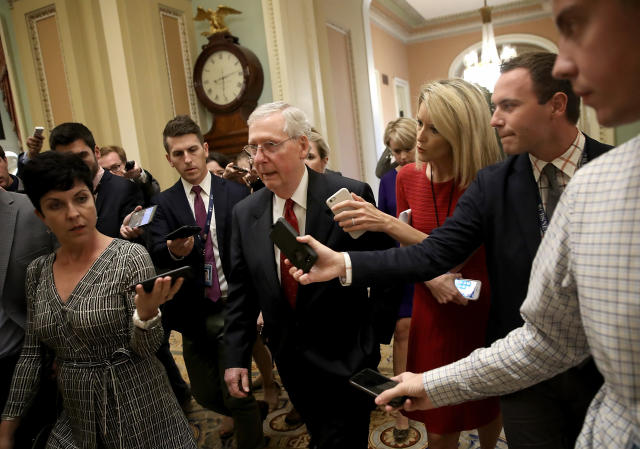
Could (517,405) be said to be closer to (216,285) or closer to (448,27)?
A: (216,285)

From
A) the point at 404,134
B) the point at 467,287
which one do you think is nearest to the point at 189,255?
the point at 467,287

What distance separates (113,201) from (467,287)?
194 cm

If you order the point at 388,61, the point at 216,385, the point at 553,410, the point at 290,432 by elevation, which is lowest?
the point at 290,432

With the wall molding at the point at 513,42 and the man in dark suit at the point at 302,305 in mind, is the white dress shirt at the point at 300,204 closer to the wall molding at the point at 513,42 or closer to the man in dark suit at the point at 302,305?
the man in dark suit at the point at 302,305

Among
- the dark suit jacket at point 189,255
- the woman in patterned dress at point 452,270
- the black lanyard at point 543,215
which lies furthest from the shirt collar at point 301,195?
the black lanyard at point 543,215

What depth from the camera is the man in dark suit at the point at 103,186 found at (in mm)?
2580

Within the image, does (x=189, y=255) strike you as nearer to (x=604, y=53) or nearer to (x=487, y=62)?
(x=604, y=53)

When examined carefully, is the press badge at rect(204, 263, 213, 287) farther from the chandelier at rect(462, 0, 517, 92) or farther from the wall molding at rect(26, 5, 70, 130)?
the chandelier at rect(462, 0, 517, 92)

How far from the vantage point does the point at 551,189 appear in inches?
55.9

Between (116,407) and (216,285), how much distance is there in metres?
0.98

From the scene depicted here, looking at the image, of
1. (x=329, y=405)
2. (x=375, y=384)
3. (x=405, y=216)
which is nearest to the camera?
(x=375, y=384)

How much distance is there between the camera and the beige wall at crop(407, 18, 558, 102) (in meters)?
12.4

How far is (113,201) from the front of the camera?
261cm

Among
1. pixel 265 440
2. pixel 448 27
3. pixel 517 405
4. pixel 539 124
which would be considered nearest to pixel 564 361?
pixel 517 405
